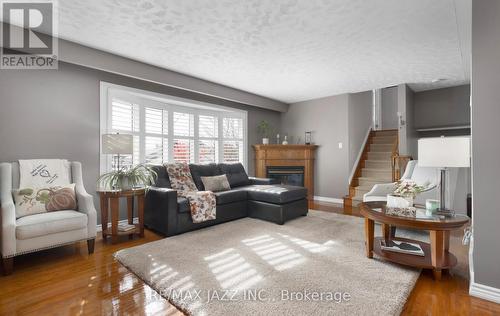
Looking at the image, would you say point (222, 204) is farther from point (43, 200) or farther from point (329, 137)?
point (329, 137)

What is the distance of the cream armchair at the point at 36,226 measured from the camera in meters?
2.20

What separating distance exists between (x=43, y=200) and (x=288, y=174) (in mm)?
4572

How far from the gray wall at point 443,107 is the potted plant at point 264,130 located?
3706 mm

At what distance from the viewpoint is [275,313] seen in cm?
163

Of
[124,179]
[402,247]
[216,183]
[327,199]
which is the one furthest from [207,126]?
[402,247]

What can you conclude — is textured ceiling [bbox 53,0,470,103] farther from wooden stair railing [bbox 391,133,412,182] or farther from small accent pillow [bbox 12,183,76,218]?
small accent pillow [bbox 12,183,76,218]

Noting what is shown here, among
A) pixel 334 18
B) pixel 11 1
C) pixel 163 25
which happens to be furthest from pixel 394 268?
pixel 11 1

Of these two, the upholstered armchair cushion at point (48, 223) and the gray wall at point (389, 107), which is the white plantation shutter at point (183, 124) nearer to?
the upholstered armchair cushion at point (48, 223)

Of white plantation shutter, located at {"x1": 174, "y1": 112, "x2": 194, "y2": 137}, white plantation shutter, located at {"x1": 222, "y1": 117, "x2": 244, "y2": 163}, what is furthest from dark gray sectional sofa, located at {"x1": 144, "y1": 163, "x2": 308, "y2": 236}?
white plantation shutter, located at {"x1": 222, "y1": 117, "x2": 244, "y2": 163}

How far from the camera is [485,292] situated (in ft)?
5.92

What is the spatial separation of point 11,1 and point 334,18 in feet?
9.98

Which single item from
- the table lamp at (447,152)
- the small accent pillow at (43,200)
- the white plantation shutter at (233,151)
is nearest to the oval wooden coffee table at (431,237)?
the table lamp at (447,152)

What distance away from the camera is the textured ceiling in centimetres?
229

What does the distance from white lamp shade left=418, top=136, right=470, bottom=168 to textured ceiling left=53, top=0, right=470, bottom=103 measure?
125cm
